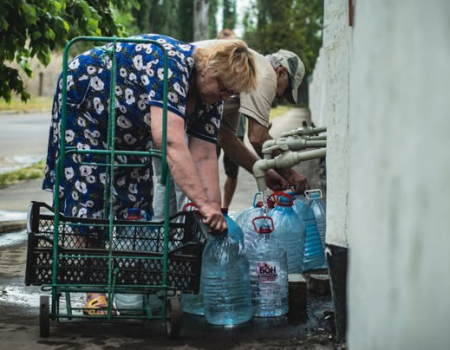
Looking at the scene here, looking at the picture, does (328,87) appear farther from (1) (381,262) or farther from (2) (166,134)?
(1) (381,262)

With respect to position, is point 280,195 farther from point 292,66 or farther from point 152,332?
point 152,332

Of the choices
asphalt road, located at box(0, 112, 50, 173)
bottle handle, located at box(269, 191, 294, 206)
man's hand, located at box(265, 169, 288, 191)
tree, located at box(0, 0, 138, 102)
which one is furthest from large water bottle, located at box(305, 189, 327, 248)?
asphalt road, located at box(0, 112, 50, 173)

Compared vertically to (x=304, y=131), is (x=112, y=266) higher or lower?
lower

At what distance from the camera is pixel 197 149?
15.7 ft

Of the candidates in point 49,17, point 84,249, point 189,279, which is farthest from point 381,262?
point 49,17

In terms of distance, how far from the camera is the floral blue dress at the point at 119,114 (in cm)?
416

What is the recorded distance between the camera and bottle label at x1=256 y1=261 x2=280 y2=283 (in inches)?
181

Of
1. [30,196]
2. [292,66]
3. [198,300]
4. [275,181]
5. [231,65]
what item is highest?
[292,66]

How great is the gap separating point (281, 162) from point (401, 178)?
2638 mm

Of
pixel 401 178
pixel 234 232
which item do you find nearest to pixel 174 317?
pixel 234 232

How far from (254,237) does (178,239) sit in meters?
0.78

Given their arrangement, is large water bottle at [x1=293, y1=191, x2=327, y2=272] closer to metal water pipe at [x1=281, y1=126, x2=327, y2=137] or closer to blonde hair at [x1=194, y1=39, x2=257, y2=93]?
metal water pipe at [x1=281, y1=126, x2=327, y2=137]

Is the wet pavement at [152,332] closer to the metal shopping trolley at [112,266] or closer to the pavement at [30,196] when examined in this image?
the metal shopping trolley at [112,266]

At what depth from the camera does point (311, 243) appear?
5707mm
